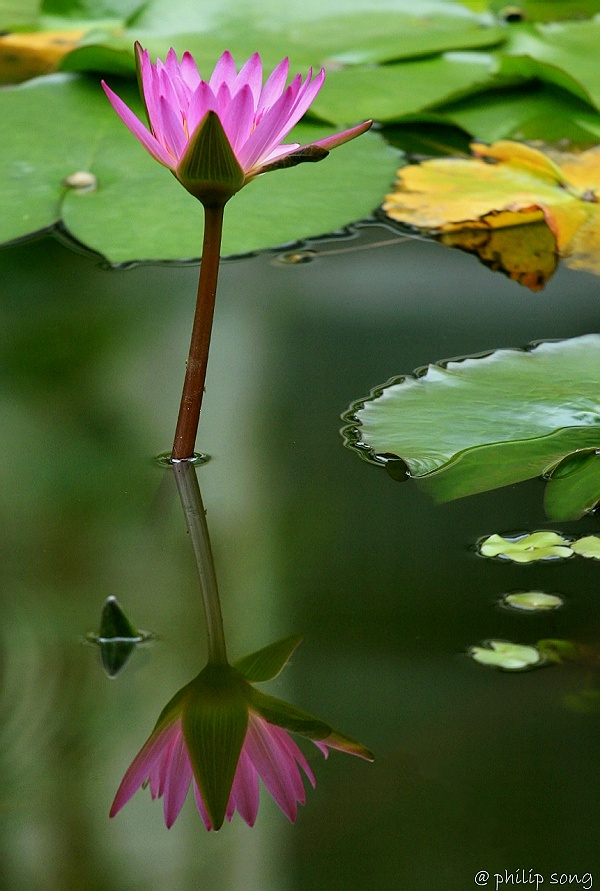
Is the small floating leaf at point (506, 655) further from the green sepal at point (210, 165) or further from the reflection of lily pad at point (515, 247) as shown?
the reflection of lily pad at point (515, 247)

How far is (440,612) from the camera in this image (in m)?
0.76

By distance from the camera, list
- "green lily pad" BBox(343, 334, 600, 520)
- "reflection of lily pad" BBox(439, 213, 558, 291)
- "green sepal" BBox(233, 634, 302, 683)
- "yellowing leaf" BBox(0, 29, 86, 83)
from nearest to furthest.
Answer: "green sepal" BBox(233, 634, 302, 683) < "green lily pad" BBox(343, 334, 600, 520) < "reflection of lily pad" BBox(439, 213, 558, 291) < "yellowing leaf" BBox(0, 29, 86, 83)

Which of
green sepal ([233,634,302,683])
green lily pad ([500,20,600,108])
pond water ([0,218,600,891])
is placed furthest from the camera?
green lily pad ([500,20,600,108])

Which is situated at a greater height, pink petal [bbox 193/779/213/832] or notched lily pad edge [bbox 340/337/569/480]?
notched lily pad edge [bbox 340/337/569/480]

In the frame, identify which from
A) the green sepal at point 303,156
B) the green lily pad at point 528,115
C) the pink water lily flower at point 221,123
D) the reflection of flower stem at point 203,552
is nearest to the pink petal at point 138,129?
the pink water lily flower at point 221,123

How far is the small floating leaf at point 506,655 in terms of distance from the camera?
0.70 metres

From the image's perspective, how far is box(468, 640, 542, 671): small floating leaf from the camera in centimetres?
70

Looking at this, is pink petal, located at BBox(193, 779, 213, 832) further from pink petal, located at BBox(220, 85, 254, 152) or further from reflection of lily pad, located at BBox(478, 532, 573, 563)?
pink petal, located at BBox(220, 85, 254, 152)

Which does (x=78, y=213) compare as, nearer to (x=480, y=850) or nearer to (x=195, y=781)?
(x=195, y=781)

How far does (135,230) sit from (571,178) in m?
0.75

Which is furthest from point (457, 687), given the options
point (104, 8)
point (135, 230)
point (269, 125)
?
point (104, 8)

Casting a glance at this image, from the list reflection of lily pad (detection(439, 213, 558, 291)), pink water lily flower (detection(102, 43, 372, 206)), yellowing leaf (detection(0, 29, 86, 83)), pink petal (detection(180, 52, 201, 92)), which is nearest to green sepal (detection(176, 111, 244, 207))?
pink water lily flower (detection(102, 43, 372, 206))

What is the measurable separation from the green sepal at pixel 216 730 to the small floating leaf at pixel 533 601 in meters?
0.24

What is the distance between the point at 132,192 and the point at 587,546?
0.98m
